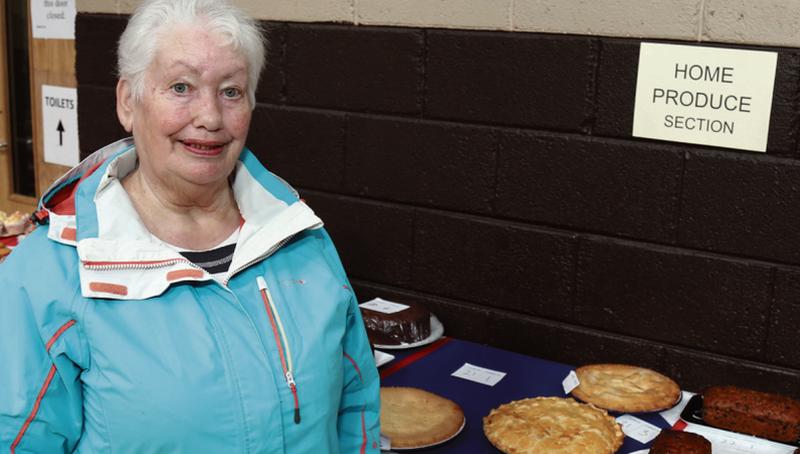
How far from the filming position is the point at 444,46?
3.15 meters

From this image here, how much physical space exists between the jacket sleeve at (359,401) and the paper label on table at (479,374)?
2.67 feet

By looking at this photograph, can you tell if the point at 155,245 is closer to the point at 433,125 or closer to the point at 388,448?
the point at 388,448

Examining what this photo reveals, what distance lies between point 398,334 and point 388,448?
2.45 feet

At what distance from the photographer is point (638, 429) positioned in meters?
2.37

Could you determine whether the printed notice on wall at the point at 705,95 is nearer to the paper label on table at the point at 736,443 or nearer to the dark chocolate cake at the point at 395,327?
the paper label on table at the point at 736,443

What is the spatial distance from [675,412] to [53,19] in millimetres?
3758

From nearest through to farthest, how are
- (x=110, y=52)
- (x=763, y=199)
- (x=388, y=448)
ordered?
(x=388, y=448) < (x=763, y=199) < (x=110, y=52)

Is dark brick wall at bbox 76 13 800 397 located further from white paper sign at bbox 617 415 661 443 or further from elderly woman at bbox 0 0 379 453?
elderly woman at bbox 0 0 379 453

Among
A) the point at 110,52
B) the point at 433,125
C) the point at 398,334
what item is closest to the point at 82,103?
the point at 110,52

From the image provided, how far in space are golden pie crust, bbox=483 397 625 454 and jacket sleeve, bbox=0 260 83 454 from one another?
1.17m

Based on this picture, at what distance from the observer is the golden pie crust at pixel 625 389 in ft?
8.11

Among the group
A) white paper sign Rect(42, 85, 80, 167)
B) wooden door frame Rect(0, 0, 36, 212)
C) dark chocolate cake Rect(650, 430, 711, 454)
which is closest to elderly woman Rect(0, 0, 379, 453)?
dark chocolate cake Rect(650, 430, 711, 454)

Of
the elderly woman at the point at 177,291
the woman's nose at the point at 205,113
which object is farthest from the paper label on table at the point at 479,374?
the woman's nose at the point at 205,113

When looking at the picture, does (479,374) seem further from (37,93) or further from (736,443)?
(37,93)
